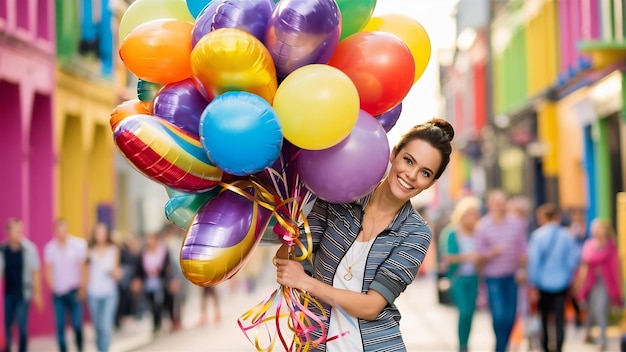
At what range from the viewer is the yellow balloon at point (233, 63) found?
4.88 m

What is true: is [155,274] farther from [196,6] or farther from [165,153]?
[165,153]

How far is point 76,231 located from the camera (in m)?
24.9

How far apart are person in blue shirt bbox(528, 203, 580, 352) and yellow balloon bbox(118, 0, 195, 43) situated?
326 inches

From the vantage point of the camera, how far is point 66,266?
14266 millimetres

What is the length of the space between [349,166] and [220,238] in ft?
1.98

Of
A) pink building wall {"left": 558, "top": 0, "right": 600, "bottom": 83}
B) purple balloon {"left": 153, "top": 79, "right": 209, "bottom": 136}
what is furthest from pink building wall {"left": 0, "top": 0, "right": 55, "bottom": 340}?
purple balloon {"left": 153, "top": 79, "right": 209, "bottom": 136}

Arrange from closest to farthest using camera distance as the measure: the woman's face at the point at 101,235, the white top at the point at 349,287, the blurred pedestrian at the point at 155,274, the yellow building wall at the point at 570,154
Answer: the white top at the point at 349,287 → the woman's face at the point at 101,235 → the blurred pedestrian at the point at 155,274 → the yellow building wall at the point at 570,154

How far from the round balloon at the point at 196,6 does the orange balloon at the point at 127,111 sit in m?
0.47

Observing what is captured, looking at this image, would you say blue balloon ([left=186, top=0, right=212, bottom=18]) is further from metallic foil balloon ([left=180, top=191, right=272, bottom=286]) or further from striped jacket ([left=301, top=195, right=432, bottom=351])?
striped jacket ([left=301, top=195, right=432, bottom=351])

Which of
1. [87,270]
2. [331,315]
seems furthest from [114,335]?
[331,315]

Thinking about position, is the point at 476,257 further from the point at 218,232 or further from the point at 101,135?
the point at 101,135

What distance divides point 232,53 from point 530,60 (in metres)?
28.5

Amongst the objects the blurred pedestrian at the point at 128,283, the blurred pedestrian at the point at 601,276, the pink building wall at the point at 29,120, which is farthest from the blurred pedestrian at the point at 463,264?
the pink building wall at the point at 29,120

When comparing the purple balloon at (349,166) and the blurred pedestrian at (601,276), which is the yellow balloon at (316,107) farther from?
the blurred pedestrian at (601,276)
